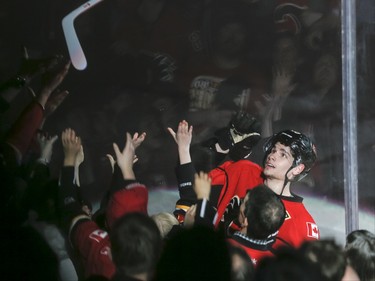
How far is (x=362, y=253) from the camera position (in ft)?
9.78

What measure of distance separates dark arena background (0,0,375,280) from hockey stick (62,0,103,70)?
0.05 feet

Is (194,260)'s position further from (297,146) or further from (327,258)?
(297,146)

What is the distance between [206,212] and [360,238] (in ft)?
2.30

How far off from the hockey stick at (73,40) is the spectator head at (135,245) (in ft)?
2.19

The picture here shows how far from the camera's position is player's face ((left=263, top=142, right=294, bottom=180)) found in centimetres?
323

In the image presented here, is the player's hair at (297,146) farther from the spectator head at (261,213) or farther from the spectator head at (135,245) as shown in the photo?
the spectator head at (135,245)

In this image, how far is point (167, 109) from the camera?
2996 millimetres

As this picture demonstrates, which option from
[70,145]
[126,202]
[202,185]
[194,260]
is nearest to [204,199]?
[202,185]

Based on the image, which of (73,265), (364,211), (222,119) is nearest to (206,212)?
(222,119)

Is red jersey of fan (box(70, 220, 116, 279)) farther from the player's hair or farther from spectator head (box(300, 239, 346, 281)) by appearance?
the player's hair

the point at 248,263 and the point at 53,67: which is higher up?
the point at 53,67

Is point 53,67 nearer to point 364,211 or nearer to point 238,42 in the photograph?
point 238,42

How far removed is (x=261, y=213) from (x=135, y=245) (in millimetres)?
643

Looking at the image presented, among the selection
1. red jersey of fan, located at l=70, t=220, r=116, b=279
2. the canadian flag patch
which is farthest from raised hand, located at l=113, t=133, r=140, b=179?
the canadian flag patch
